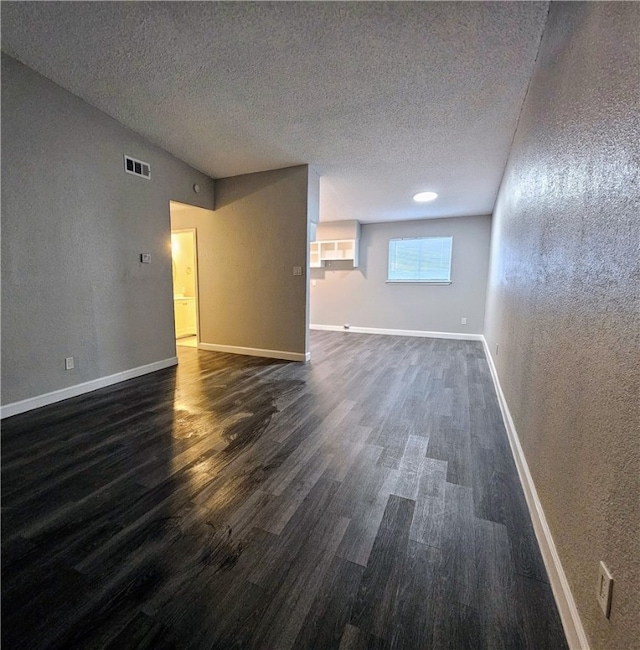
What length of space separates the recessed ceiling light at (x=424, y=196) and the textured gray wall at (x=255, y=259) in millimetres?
1889

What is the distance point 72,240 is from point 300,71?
2410mm

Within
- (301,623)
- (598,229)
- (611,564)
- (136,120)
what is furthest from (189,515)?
(136,120)

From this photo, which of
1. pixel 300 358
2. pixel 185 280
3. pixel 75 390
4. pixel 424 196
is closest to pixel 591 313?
pixel 300 358

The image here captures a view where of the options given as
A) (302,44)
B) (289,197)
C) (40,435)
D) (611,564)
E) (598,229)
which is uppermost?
(302,44)

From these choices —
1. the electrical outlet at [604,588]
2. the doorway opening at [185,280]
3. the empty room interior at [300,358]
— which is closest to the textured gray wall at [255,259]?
the empty room interior at [300,358]

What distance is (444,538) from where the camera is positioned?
133 cm

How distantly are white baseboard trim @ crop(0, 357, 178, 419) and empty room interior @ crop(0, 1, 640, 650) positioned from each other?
0.03 metres

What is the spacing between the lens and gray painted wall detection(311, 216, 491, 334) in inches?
239

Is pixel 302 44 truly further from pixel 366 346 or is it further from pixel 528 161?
pixel 366 346

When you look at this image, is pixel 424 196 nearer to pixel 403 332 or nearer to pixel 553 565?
pixel 403 332

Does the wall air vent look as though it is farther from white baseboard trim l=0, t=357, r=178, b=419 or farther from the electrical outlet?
the electrical outlet

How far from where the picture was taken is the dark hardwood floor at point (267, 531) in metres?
0.98

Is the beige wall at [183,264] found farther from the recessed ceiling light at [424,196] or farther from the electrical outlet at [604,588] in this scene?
the electrical outlet at [604,588]

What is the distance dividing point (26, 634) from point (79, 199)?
3.12 m
